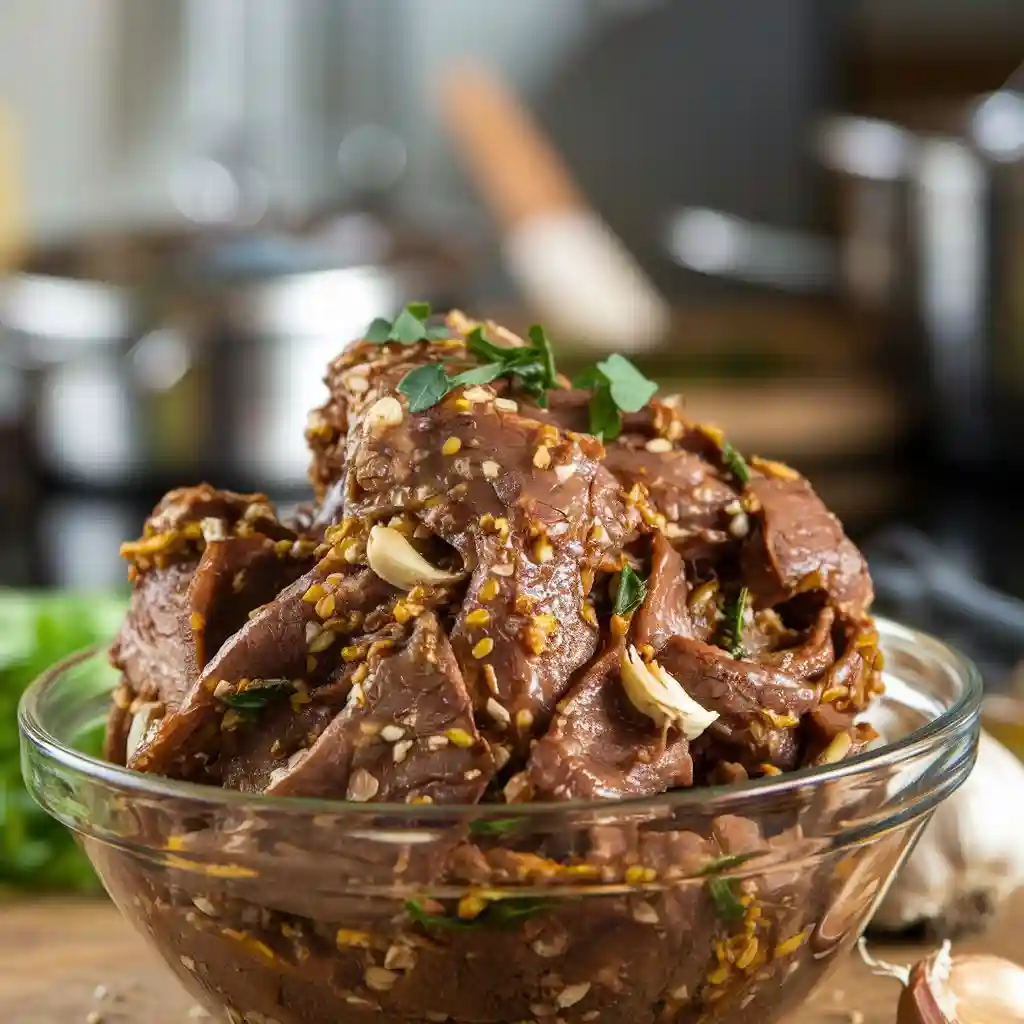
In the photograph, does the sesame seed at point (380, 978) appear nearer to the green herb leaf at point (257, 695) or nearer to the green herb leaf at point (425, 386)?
the green herb leaf at point (257, 695)

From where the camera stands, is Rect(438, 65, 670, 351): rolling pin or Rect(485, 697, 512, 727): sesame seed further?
Rect(438, 65, 670, 351): rolling pin

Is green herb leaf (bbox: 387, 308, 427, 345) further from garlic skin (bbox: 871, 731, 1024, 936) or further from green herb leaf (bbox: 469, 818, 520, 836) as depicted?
garlic skin (bbox: 871, 731, 1024, 936)

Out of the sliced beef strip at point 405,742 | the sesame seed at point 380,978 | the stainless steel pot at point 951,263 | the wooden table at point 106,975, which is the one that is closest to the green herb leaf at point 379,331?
the sliced beef strip at point 405,742

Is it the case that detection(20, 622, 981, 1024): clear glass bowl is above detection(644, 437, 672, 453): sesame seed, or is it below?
below

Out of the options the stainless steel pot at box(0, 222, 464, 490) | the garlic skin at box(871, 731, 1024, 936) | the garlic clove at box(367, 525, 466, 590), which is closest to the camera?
the garlic clove at box(367, 525, 466, 590)

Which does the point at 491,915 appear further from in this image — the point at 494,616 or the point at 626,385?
the point at 626,385

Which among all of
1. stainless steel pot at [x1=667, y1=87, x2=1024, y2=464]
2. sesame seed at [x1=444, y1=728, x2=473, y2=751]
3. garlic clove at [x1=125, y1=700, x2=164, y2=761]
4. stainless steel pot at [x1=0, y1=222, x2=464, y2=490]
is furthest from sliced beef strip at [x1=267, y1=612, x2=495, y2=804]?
stainless steel pot at [x1=667, y1=87, x2=1024, y2=464]
